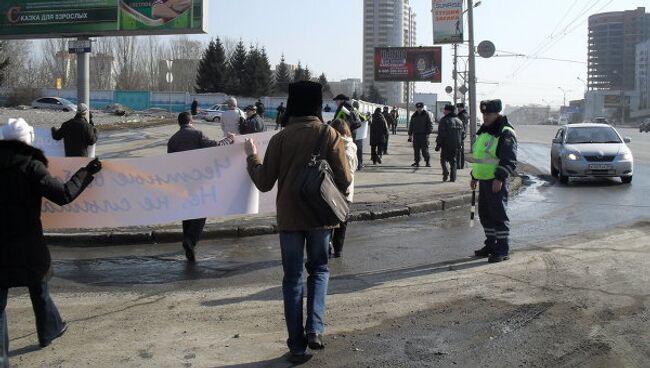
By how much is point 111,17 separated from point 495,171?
51.1 ft

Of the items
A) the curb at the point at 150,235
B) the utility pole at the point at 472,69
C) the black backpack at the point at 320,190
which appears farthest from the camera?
the utility pole at the point at 472,69

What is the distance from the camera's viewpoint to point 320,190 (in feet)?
14.0

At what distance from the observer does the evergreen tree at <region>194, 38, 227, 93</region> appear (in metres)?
79.8

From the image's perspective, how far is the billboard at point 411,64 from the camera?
2002 inches

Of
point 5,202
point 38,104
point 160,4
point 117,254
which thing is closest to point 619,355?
point 5,202

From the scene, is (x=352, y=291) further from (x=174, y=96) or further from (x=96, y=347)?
(x=174, y=96)

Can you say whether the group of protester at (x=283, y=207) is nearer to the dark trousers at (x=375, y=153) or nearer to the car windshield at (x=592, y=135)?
the car windshield at (x=592, y=135)

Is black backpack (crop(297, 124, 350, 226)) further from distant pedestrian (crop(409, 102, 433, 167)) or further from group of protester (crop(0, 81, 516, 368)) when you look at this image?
distant pedestrian (crop(409, 102, 433, 167))

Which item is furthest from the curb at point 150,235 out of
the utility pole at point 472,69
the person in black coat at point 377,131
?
the utility pole at point 472,69

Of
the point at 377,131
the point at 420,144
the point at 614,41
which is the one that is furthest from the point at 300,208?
the point at 614,41

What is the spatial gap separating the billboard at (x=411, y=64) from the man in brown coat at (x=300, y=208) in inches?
1854

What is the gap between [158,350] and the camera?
4758mm

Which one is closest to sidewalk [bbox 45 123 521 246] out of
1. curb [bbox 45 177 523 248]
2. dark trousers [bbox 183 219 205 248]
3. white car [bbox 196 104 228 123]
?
curb [bbox 45 177 523 248]

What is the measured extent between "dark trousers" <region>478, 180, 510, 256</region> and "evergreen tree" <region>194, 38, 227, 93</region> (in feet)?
246
